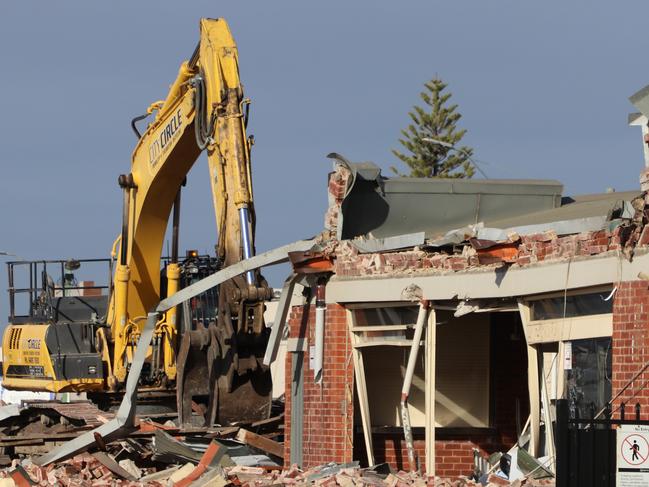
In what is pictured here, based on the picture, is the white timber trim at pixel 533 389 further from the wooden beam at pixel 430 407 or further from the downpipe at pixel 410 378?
the downpipe at pixel 410 378

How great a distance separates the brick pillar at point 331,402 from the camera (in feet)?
67.2

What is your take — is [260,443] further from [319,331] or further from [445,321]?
[445,321]

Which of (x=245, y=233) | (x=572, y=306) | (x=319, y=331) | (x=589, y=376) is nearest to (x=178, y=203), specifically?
(x=245, y=233)

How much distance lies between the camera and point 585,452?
13.9 meters

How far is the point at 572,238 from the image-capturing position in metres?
17.3

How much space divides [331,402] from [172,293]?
281 inches

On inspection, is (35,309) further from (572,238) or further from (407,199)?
(572,238)

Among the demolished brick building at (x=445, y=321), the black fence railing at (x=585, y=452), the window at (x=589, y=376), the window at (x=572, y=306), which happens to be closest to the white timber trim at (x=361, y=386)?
the demolished brick building at (x=445, y=321)

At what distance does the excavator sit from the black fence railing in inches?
379

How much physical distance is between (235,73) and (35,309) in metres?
6.74

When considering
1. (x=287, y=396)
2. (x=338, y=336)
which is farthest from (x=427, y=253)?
(x=287, y=396)

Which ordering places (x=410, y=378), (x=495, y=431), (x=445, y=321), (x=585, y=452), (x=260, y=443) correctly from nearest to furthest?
(x=585, y=452), (x=410, y=378), (x=445, y=321), (x=495, y=431), (x=260, y=443)

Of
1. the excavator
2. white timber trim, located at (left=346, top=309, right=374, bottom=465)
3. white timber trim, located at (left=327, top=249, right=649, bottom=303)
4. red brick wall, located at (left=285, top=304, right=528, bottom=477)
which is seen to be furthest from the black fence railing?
the excavator

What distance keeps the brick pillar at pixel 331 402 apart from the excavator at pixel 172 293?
103 inches
